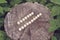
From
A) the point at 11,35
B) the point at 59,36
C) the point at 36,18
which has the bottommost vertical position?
the point at 59,36

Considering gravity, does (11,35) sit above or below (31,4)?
below

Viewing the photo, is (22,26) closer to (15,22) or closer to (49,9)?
(15,22)

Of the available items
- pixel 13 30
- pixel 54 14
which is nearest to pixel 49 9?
pixel 54 14

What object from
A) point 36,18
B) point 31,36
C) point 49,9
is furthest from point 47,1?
point 31,36

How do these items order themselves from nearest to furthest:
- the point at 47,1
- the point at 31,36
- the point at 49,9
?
the point at 31,36 < the point at 49,9 < the point at 47,1

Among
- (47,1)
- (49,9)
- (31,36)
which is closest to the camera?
(31,36)

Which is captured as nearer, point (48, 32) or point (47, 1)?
point (48, 32)
